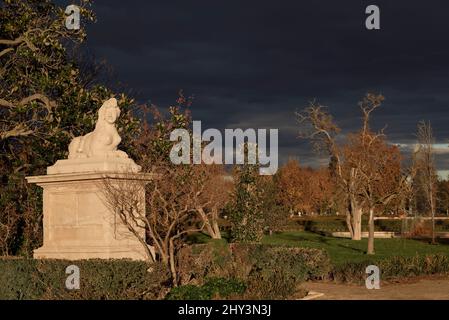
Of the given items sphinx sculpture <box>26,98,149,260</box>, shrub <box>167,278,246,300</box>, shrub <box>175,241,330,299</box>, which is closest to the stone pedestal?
sphinx sculpture <box>26,98,149,260</box>

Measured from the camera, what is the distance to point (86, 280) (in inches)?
542

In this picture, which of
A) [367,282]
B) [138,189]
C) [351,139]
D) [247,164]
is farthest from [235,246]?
[351,139]

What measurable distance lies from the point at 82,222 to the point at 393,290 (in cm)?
712

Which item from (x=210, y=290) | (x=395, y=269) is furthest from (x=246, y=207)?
(x=210, y=290)

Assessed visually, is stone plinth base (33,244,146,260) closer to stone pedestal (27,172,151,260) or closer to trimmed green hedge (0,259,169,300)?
stone pedestal (27,172,151,260)

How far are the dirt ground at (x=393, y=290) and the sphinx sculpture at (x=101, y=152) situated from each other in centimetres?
507

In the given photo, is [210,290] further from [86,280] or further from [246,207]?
[246,207]

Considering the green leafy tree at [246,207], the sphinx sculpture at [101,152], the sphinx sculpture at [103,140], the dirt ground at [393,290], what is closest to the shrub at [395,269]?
the dirt ground at [393,290]

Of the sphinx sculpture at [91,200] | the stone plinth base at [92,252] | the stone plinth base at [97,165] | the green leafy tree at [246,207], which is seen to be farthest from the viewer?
the green leafy tree at [246,207]

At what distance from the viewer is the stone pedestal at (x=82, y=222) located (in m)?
15.3

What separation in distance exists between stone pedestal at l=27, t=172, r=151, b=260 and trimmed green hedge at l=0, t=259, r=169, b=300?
114 cm

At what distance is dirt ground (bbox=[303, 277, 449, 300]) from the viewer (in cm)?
1523

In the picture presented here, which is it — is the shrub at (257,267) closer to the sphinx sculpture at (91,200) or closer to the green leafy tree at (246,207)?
the sphinx sculpture at (91,200)
